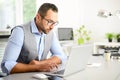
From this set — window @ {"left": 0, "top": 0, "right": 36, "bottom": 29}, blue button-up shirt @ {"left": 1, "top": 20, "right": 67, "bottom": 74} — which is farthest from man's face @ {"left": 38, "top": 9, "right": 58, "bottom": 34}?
window @ {"left": 0, "top": 0, "right": 36, "bottom": 29}

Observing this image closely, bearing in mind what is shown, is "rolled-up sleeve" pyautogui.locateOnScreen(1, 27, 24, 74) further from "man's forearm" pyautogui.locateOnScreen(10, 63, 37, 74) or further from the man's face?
the man's face

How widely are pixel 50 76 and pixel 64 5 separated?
3.96 m

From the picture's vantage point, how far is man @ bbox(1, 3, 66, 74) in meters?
2.11

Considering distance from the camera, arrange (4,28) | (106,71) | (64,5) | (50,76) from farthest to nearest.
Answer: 1. (64,5)
2. (4,28)
3. (106,71)
4. (50,76)

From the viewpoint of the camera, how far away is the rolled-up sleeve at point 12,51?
211 cm

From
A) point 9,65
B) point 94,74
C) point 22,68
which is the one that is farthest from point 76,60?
point 9,65

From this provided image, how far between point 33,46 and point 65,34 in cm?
326

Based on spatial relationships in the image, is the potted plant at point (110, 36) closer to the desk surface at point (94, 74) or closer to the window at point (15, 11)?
the window at point (15, 11)

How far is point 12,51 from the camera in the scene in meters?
2.16

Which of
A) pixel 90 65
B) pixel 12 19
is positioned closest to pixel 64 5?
pixel 12 19

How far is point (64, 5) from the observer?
5703mm

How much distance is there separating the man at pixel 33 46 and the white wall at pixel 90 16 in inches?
126

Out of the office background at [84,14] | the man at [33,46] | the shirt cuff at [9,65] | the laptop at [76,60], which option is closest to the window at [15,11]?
the office background at [84,14]

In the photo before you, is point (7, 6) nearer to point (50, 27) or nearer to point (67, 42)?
point (67, 42)
